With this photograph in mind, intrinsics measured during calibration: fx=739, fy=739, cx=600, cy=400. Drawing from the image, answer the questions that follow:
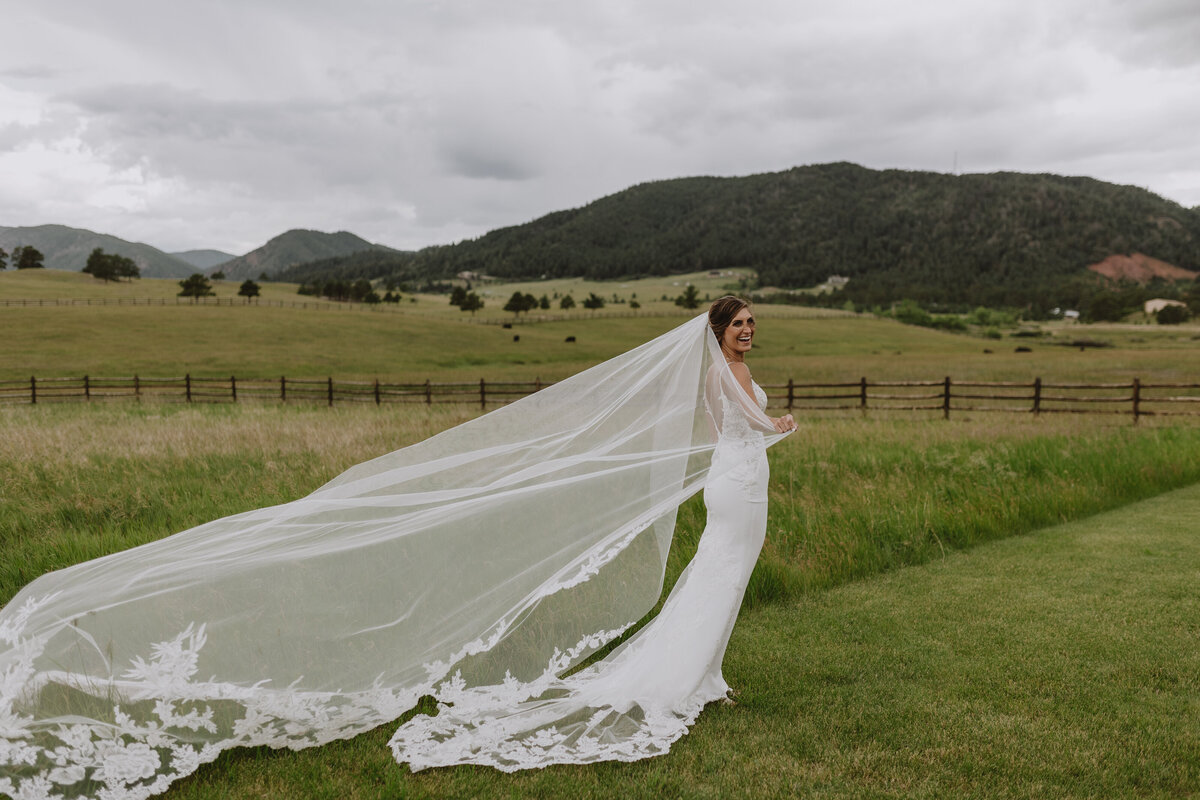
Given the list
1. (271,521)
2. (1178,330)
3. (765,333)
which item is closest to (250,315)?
→ (765,333)

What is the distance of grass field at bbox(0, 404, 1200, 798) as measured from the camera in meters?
3.67

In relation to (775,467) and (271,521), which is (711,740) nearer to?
(271,521)

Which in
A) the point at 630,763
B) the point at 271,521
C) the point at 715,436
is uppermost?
the point at 715,436

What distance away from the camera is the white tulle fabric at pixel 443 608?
3615 mm

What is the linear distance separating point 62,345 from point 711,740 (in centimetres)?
5444

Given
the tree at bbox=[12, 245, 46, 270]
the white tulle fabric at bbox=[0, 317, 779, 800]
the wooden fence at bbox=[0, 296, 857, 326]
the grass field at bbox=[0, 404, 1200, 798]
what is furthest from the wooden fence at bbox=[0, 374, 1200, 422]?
the tree at bbox=[12, 245, 46, 270]

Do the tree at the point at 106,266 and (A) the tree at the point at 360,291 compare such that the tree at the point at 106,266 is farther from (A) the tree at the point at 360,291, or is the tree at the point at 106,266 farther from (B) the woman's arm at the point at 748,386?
(B) the woman's arm at the point at 748,386

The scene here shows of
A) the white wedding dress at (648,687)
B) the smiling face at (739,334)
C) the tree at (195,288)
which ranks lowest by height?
the white wedding dress at (648,687)

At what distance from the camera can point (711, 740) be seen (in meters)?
3.99

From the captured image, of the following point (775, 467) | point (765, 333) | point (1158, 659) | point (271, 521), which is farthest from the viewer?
point (765, 333)

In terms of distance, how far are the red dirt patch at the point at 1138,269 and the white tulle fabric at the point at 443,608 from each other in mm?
205771

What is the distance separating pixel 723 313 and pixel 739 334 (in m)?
0.17

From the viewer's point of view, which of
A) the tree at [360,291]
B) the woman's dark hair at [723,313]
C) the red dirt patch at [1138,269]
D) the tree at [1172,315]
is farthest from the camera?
the red dirt patch at [1138,269]

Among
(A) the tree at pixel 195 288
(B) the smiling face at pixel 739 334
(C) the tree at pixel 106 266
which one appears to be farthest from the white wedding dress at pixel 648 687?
(C) the tree at pixel 106 266
